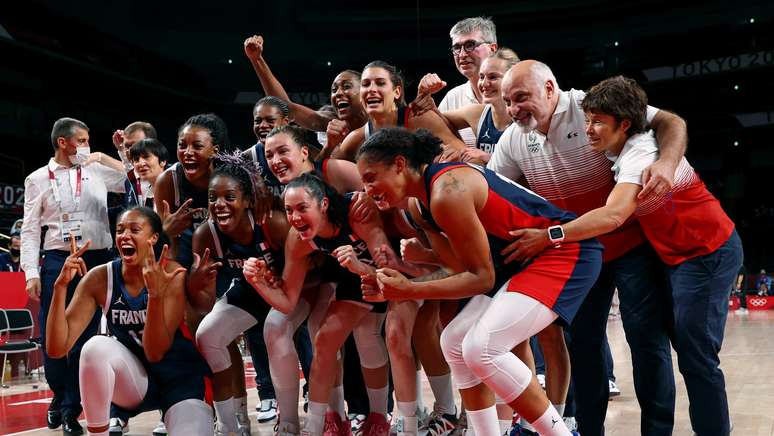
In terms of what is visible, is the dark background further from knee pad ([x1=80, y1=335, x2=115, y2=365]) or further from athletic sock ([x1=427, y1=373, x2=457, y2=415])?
athletic sock ([x1=427, y1=373, x2=457, y2=415])

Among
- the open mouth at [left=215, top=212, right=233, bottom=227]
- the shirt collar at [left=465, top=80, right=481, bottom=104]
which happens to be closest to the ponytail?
the open mouth at [left=215, top=212, right=233, bottom=227]

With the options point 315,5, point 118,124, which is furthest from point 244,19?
point 118,124

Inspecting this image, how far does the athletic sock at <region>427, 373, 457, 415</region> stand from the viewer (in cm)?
392

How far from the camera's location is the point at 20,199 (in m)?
15.0

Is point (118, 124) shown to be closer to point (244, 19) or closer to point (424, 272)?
point (244, 19)

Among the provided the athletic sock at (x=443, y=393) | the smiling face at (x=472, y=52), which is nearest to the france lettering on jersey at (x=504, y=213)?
the athletic sock at (x=443, y=393)

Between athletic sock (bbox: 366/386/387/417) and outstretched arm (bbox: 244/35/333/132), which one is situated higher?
outstretched arm (bbox: 244/35/333/132)

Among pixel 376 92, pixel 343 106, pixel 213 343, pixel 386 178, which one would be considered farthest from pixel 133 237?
pixel 343 106

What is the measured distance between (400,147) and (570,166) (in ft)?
2.83

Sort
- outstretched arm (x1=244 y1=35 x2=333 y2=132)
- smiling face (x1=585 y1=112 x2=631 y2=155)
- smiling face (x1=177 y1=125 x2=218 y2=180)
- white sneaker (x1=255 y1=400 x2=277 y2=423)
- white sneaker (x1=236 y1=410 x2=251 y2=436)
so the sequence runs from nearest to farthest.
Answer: smiling face (x1=585 y1=112 x2=631 y2=155)
white sneaker (x1=236 y1=410 x2=251 y2=436)
smiling face (x1=177 y1=125 x2=218 y2=180)
white sneaker (x1=255 y1=400 x2=277 y2=423)
outstretched arm (x1=244 y1=35 x2=333 y2=132)

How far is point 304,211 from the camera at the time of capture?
3516mm

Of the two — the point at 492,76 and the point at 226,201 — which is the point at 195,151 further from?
the point at 492,76

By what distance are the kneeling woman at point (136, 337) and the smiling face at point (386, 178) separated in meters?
1.07

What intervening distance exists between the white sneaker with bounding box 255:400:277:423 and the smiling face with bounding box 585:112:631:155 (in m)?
2.73
